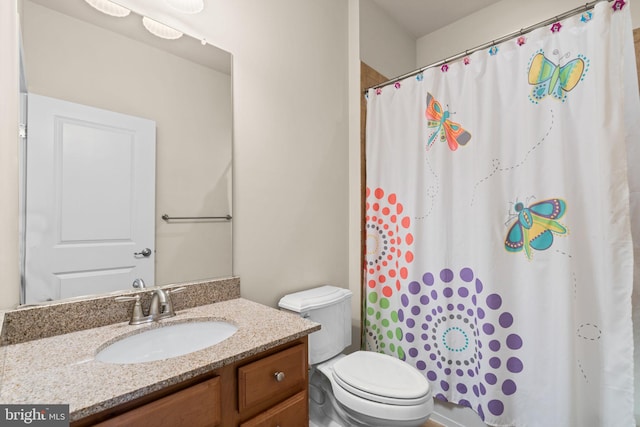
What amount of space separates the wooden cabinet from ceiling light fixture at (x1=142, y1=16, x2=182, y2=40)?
51.1 inches

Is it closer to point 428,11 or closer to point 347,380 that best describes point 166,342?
point 347,380

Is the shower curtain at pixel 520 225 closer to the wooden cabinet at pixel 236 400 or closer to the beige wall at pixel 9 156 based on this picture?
the wooden cabinet at pixel 236 400

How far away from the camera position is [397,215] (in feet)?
6.23

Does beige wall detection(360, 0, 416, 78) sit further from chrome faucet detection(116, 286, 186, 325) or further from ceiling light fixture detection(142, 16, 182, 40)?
chrome faucet detection(116, 286, 186, 325)

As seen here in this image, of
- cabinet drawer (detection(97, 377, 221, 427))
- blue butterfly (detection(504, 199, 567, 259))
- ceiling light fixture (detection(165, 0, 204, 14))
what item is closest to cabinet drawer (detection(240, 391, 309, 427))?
cabinet drawer (detection(97, 377, 221, 427))

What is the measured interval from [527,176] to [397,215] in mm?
695

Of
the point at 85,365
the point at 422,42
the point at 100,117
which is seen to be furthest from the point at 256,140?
the point at 422,42

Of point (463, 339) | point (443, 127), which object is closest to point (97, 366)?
point (463, 339)

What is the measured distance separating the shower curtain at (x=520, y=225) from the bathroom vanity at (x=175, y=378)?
95 centimetres

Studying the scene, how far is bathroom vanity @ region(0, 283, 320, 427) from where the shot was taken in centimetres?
67

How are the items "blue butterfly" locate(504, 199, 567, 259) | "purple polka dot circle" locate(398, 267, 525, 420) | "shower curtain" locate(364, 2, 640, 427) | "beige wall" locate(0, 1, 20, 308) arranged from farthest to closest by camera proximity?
1. "purple polka dot circle" locate(398, 267, 525, 420)
2. "blue butterfly" locate(504, 199, 567, 259)
3. "shower curtain" locate(364, 2, 640, 427)
4. "beige wall" locate(0, 1, 20, 308)

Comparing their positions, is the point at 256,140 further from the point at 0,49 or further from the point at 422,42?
the point at 422,42

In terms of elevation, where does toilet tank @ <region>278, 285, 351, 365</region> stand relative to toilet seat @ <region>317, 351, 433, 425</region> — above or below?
above

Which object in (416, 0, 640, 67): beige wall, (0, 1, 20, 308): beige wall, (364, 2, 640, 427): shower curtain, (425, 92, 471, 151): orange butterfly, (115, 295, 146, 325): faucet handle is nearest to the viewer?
(0, 1, 20, 308): beige wall
